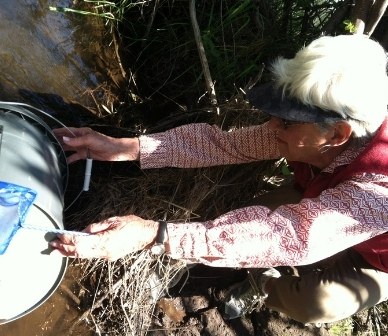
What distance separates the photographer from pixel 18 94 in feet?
6.04

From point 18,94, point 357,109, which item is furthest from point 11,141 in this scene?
point 357,109

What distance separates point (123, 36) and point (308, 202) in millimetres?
1260

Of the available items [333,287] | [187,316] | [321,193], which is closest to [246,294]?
[187,316]

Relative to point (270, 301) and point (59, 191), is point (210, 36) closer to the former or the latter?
point (59, 191)

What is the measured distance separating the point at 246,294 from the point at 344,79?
1.24 m

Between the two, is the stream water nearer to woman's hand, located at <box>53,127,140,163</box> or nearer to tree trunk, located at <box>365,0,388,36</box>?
woman's hand, located at <box>53,127,140,163</box>

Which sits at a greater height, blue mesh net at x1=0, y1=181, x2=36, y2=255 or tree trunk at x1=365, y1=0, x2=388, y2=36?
tree trunk at x1=365, y1=0, x2=388, y2=36

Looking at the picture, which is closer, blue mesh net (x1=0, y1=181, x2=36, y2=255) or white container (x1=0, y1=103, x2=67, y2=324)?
blue mesh net (x1=0, y1=181, x2=36, y2=255)

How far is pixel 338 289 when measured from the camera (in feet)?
6.38

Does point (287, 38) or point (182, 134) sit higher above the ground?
point (287, 38)

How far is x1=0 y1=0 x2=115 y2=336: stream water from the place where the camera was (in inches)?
71.8

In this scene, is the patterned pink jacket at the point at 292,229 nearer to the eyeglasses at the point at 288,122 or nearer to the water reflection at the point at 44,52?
the eyeglasses at the point at 288,122

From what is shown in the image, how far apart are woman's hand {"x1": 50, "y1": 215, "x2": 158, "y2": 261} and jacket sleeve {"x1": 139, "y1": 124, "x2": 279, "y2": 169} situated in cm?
43

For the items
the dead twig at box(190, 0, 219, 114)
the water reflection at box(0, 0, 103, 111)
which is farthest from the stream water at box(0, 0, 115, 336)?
the dead twig at box(190, 0, 219, 114)
